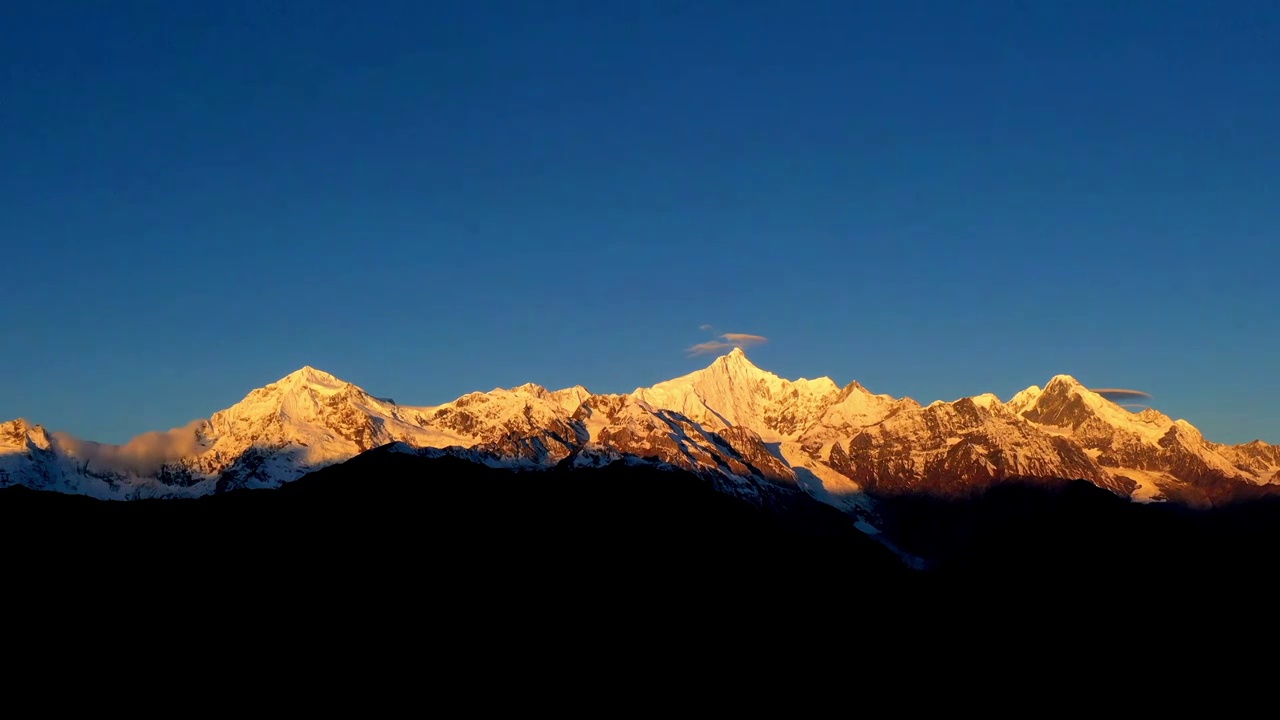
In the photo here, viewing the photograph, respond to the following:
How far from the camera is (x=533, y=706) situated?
184625mm

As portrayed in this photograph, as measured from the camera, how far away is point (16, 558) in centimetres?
19650

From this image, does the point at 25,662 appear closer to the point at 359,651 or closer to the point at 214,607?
the point at 214,607

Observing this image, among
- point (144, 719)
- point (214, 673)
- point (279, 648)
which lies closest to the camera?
point (144, 719)

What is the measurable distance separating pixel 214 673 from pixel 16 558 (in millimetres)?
43950

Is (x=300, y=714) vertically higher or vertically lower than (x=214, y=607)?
lower

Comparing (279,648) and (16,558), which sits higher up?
(16,558)

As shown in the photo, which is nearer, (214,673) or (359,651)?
(214,673)

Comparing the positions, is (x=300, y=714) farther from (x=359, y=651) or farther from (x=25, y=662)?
(x=25, y=662)

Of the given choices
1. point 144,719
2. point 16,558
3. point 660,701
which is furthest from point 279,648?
point 660,701

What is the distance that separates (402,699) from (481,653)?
21.2 m

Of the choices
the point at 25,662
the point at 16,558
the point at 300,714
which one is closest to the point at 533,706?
the point at 300,714

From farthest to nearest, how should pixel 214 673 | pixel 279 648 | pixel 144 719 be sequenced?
1. pixel 279 648
2. pixel 214 673
3. pixel 144 719

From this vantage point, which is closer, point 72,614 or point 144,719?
point 144,719

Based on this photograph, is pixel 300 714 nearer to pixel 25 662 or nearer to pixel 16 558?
pixel 25 662
